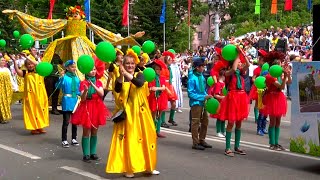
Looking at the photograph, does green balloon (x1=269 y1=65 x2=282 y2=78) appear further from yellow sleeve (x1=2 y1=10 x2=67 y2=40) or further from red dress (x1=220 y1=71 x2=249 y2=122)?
yellow sleeve (x1=2 y1=10 x2=67 y2=40)

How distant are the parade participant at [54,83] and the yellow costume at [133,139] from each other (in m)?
8.18

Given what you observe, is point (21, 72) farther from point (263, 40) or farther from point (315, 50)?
point (263, 40)

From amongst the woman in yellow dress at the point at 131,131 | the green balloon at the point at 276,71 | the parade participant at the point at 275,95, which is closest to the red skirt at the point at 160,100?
the parade participant at the point at 275,95

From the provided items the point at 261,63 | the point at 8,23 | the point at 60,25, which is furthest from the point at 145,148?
the point at 8,23

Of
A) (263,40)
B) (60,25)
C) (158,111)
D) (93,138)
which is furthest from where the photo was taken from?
(263,40)

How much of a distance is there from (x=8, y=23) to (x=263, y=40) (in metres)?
31.9

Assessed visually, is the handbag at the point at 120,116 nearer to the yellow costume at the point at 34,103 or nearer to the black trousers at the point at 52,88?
the yellow costume at the point at 34,103

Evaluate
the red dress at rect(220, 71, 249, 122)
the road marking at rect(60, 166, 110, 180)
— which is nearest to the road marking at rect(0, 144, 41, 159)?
the road marking at rect(60, 166, 110, 180)

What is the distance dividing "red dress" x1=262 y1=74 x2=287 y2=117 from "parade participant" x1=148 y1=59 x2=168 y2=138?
241cm

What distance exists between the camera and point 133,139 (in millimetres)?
6898

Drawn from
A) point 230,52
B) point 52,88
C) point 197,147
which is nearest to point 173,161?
point 197,147

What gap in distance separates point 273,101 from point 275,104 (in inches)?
2.7

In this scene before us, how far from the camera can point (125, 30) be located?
43.6 m

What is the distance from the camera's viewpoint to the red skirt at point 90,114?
7.91 m
